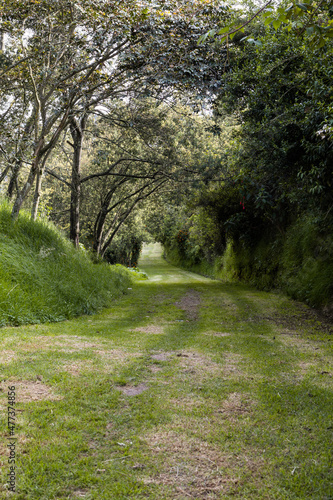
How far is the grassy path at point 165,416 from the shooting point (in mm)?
2100

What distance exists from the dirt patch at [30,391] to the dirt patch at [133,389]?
660 millimetres

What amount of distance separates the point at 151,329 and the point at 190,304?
11.9 feet

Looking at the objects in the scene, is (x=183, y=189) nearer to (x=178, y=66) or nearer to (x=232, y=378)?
(x=178, y=66)

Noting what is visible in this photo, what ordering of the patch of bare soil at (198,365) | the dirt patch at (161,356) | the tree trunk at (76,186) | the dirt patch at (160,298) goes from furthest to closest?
1. the tree trunk at (76,186)
2. the dirt patch at (160,298)
3. the dirt patch at (161,356)
4. the patch of bare soil at (198,365)

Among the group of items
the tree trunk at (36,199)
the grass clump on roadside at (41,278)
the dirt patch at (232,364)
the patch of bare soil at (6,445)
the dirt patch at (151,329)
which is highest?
the tree trunk at (36,199)

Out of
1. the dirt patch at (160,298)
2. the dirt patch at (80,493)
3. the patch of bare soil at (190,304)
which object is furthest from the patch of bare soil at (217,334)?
the dirt patch at (80,493)

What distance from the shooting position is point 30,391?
311 cm

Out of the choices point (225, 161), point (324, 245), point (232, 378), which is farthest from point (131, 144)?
point (232, 378)

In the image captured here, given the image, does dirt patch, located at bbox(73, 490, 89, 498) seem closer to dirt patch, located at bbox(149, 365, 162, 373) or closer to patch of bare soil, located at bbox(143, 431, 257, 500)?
patch of bare soil, located at bbox(143, 431, 257, 500)

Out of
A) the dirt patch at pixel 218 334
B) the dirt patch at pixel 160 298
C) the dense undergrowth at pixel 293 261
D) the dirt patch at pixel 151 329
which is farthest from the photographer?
the dirt patch at pixel 160 298

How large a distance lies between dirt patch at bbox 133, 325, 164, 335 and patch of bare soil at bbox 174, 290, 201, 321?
1307 millimetres

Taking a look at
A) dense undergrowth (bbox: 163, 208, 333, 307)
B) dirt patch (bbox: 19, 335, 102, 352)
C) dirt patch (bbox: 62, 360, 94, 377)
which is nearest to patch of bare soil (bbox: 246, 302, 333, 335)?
dense undergrowth (bbox: 163, 208, 333, 307)

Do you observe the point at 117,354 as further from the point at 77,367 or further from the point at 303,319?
the point at 303,319

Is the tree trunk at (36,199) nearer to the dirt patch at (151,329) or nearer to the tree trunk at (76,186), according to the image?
the tree trunk at (76,186)
